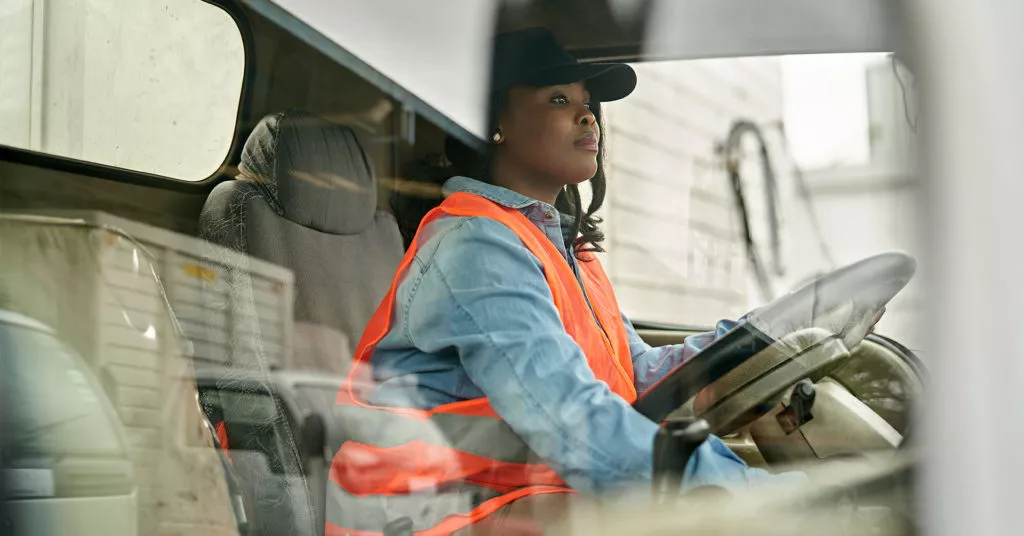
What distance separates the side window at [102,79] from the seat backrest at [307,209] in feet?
0.38

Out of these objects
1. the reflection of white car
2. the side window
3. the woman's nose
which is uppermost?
the side window

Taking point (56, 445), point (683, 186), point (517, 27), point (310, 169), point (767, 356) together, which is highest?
point (517, 27)

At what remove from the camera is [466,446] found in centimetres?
120

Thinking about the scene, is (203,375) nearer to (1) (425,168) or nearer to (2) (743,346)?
(1) (425,168)

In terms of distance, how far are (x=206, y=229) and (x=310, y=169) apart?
Result: 185 millimetres

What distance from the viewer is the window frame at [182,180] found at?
1.55m

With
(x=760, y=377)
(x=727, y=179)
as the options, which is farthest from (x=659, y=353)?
(x=727, y=179)

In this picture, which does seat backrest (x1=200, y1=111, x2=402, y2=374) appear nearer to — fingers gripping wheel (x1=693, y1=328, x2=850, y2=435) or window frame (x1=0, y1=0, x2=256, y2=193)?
window frame (x1=0, y1=0, x2=256, y2=193)

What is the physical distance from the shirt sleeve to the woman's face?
194mm

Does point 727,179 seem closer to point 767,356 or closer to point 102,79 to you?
point 767,356

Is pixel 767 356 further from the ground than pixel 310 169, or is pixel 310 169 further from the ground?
pixel 310 169

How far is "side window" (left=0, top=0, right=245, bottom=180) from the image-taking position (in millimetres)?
1494

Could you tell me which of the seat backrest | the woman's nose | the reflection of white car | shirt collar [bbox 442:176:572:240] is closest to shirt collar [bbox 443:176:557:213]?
shirt collar [bbox 442:176:572:240]

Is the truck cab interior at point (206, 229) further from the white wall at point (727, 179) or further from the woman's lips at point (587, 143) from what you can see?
the white wall at point (727, 179)
